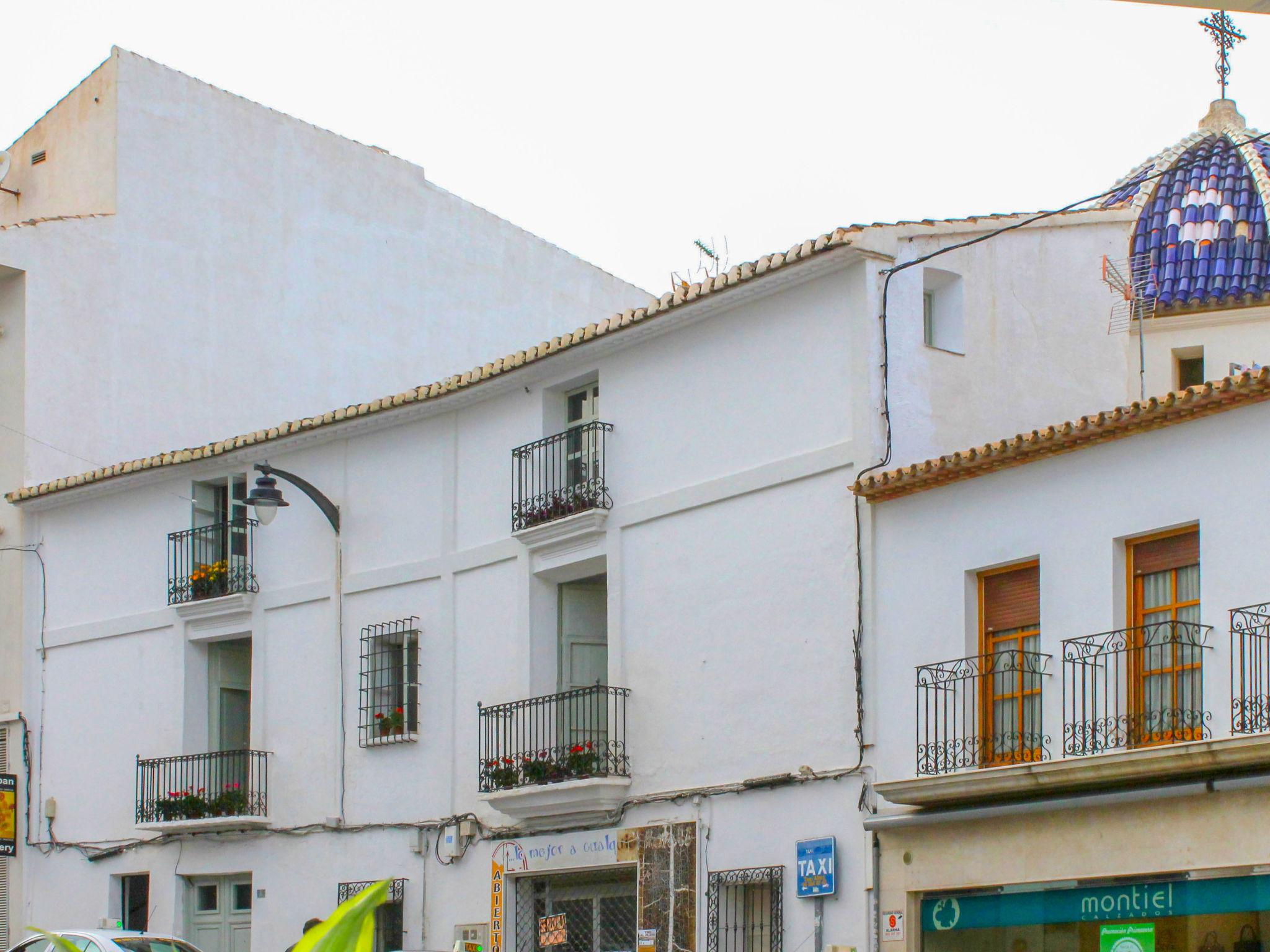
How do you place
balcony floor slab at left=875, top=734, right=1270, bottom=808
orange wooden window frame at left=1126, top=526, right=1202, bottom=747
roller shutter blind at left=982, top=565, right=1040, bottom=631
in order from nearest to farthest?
balcony floor slab at left=875, top=734, right=1270, bottom=808
orange wooden window frame at left=1126, top=526, right=1202, bottom=747
roller shutter blind at left=982, top=565, right=1040, bottom=631

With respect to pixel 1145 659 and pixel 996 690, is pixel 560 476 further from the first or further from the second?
pixel 1145 659

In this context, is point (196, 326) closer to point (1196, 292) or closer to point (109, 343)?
point (109, 343)

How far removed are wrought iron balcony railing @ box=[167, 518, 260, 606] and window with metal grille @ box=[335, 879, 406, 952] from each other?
3.70 meters

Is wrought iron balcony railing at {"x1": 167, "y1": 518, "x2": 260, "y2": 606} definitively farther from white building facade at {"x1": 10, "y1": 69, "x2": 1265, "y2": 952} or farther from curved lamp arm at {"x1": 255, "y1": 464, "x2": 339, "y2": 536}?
curved lamp arm at {"x1": 255, "y1": 464, "x2": 339, "y2": 536}

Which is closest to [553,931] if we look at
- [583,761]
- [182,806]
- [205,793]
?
[583,761]

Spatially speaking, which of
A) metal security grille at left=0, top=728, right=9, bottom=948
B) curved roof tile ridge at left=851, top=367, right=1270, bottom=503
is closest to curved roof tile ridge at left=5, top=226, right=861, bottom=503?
curved roof tile ridge at left=851, top=367, right=1270, bottom=503

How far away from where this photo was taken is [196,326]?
26578 millimetres

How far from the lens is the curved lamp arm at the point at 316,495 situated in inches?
822

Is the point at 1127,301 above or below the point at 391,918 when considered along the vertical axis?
above

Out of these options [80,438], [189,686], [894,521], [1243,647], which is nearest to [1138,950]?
[1243,647]

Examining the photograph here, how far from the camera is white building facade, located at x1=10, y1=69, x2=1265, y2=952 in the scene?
54.4ft

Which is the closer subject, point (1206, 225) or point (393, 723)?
point (393, 723)

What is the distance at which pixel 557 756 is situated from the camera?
18250mm

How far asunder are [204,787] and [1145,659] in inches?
457
